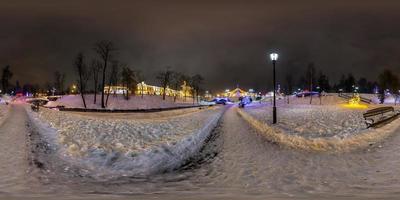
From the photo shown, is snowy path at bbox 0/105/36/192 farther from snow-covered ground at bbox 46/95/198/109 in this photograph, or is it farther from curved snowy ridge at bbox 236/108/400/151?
snow-covered ground at bbox 46/95/198/109

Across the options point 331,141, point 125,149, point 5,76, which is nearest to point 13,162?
point 125,149

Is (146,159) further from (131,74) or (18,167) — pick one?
(131,74)

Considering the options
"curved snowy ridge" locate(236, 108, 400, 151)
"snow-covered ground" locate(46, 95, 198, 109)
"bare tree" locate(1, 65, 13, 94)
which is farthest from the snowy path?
"bare tree" locate(1, 65, 13, 94)

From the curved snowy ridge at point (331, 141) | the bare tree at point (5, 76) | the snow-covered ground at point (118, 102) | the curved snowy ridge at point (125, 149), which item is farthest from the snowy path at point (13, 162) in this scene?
the bare tree at point (5, 76)

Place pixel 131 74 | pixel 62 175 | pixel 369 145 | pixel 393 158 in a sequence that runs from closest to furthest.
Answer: pixel 62 175 < pixel 393 158 < pixel 369 145 < pixel 131 74

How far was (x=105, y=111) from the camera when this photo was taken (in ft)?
192

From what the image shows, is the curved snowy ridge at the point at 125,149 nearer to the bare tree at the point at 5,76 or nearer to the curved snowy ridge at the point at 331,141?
the curved snowy ridge at the point at 331,141

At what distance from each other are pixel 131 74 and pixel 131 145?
4374 inches

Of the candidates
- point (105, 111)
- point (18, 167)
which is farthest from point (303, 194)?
point (105, 111)

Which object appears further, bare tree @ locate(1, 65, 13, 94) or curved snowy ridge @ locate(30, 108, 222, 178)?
bare tree @ locate(1, 65, 13, 94)

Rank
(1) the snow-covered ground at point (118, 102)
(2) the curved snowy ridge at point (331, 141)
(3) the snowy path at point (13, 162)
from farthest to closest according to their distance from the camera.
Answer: (1) the snow-covered ground at point (118, 102) < (2) the curved snowy ridge at point (331, 141) < (3) the snowy path at point (13, 162)

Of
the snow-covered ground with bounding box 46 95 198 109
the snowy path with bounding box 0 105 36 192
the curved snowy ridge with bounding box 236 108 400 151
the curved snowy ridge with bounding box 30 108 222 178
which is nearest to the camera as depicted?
the snowy path with bounding box 0 105 36 192

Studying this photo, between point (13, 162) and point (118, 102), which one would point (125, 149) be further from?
point (118, 102)

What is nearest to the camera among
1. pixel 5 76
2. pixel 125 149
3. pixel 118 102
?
pixel 125 149
